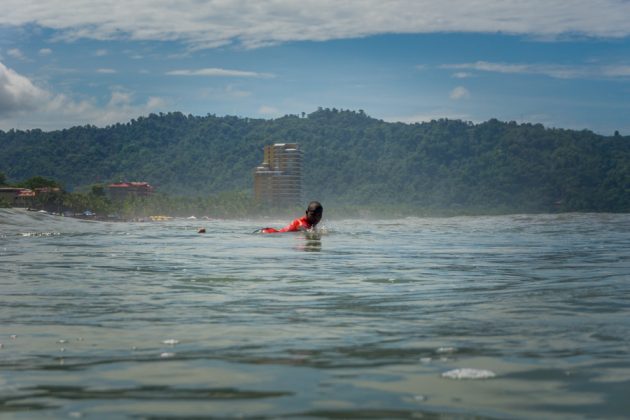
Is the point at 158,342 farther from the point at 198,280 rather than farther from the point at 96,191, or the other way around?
the point at 96,191

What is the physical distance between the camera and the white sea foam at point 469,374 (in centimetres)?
496

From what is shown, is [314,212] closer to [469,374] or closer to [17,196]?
[469,374]

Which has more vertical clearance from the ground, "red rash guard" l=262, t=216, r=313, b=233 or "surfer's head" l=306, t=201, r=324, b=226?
"surfer's head" l=306, t=201, r=324, b=226

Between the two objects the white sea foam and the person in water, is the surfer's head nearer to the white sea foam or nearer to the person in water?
the person in water

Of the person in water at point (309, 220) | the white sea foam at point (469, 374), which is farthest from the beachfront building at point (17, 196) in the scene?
the white sea foam at point (469, 374)

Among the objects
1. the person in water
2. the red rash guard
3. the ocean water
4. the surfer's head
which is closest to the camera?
the ocean water

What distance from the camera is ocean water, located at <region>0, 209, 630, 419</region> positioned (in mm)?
4391

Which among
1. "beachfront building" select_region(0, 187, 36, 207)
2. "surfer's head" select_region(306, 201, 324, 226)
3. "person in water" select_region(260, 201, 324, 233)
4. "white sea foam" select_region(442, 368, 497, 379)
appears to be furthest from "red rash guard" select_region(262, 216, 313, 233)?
"beachfront building" select_region(0, 187, 36, 207)

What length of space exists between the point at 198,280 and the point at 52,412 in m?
7.46

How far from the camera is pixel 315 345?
613 cm

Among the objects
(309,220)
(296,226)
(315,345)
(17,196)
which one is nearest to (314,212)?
(309,220)

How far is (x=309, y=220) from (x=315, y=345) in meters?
22.6

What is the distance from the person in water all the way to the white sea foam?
2101cm

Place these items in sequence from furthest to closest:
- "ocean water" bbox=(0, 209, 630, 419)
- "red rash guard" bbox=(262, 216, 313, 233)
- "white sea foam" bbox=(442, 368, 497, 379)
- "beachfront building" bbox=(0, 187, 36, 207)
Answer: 1. "beachfront building" bbox=(0, 187, 36, 207)
2. "red rash guard" bbox=(262, 216, 313, 233)
3. "white sea foam" bbox=(442, 368, 497, 379)
4. "ocean water" bbox=(0, 209, 630, 419)
